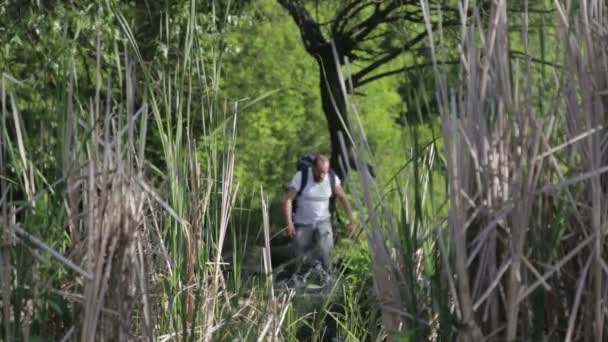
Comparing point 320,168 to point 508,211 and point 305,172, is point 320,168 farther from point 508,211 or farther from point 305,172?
point 508,211

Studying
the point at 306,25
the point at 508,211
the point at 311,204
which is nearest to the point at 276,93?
the point at 306,25

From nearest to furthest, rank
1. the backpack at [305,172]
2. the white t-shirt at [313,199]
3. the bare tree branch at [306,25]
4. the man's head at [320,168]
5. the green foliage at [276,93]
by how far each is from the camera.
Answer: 1. the man's head at [320,168]
2. the backpack at [305,172]
3. the white t-shirt at [313,199]
4. the bare tree branch at [306,25]
5. the green foliage at [276,93]

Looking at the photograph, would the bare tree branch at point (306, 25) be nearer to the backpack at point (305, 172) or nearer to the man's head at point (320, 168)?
the backpack at point (305, 172)

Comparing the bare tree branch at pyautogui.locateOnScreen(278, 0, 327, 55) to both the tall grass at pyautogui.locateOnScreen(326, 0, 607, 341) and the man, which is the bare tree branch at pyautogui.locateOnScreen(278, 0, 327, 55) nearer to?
the man

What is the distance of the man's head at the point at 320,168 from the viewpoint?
31.8 feet

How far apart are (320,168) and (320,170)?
0.06 meters

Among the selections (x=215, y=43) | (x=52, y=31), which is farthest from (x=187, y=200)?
(x=52, y=31)

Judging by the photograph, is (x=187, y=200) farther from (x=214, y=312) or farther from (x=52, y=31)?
(x=52, y=31)

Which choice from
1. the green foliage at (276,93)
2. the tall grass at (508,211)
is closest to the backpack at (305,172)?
the tall grass at (508,211)

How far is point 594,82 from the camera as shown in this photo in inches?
104

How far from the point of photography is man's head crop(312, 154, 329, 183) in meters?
9.69

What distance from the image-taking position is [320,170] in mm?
9789

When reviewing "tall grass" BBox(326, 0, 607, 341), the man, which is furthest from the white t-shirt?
"tall grass" BBox(326, 0, 607, 341)

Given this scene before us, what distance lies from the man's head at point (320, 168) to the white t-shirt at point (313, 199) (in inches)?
1.8
